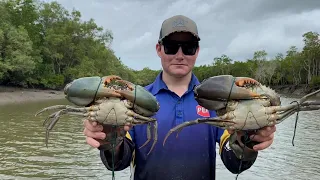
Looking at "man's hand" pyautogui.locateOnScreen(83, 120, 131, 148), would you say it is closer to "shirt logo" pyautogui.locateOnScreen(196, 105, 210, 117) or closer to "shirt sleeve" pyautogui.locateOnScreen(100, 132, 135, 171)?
"shirt sleeve" pyautogui.locateOnScreen(100, 132, 135, 171)

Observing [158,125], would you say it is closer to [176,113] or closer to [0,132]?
[176,113]

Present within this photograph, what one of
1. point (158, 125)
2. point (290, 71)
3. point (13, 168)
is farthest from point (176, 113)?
point (290, 71)

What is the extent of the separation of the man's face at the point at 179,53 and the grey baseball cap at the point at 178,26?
6 cm

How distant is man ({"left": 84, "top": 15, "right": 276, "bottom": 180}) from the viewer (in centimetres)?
391

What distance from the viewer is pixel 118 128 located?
3.68 metres

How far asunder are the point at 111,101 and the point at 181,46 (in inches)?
40.4

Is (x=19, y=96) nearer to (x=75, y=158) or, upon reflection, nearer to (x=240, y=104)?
(x=75, y=158)

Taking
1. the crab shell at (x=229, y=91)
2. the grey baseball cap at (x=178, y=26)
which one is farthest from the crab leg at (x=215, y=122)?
the grey baseball cap at (x=178, y=26)

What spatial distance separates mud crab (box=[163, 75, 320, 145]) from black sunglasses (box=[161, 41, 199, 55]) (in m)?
0.55

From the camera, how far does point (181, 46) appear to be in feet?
13.1

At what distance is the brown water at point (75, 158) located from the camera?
35.1 ft

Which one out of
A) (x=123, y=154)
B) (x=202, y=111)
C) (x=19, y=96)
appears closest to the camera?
(x=123, y=154)

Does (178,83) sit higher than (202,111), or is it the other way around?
(178,83)

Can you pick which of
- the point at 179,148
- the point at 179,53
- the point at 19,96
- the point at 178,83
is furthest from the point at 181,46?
the point at 19,96
